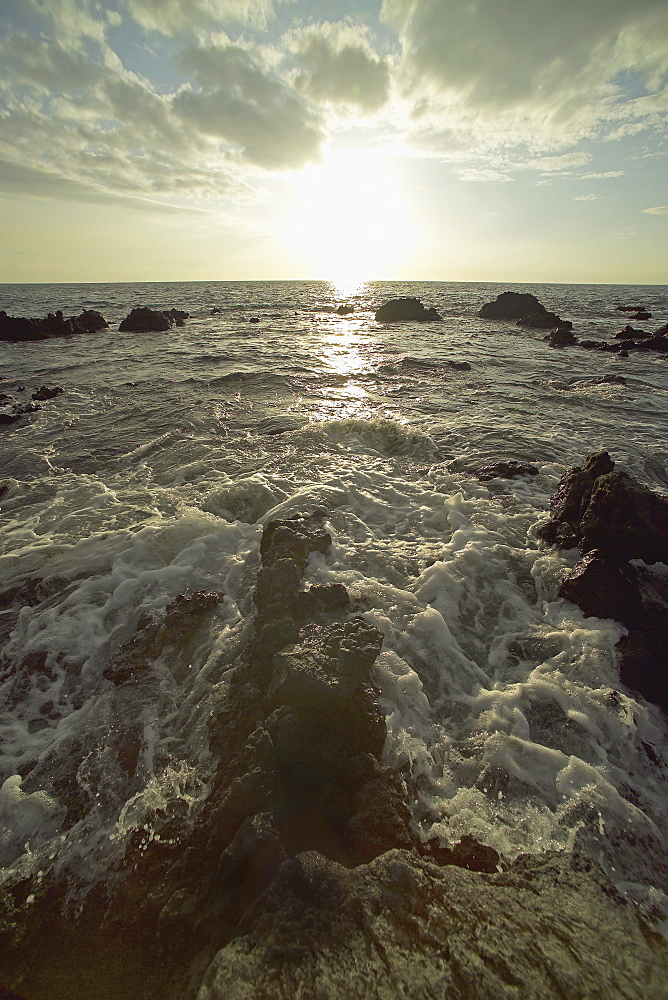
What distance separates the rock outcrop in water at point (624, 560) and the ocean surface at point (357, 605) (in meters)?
0.23

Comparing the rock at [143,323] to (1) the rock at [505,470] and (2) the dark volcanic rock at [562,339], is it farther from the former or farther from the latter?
(1) the rock at [505,470]

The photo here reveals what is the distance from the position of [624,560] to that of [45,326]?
36.6 meters

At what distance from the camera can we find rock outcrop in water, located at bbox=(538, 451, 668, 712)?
4.24 meters

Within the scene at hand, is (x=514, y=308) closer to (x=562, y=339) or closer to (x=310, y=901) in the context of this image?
(x=562, y=339)

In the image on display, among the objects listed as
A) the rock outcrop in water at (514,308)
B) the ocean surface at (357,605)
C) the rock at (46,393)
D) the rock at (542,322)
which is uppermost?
the rock outcrop in water at (514,308)

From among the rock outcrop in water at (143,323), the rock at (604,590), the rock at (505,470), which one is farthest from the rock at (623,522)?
the rock outcrop in water at (143,323)

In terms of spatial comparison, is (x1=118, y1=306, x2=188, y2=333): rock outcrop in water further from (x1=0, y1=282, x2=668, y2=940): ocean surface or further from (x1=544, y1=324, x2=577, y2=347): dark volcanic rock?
(x1=544, y1=324, x2=577, y2=347): dark volcanic rock

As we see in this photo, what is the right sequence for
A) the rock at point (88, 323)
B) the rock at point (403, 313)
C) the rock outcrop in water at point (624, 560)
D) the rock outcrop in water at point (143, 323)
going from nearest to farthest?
the rock outcrop in water at point (624, 560), the rock at point (88, 323), the rock outcrop in water at point (143, 323), the rock at point (403, 313)

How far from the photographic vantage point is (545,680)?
4.17 meters

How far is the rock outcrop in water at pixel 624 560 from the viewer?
4238mm

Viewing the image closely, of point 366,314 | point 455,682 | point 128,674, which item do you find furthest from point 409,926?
point 366,314

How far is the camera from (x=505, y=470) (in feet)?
28.3

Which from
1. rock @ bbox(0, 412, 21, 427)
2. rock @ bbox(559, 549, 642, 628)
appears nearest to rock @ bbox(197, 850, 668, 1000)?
rock @ bbox(559, 549, 642, 628)

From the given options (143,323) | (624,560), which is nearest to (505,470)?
(624,560)
